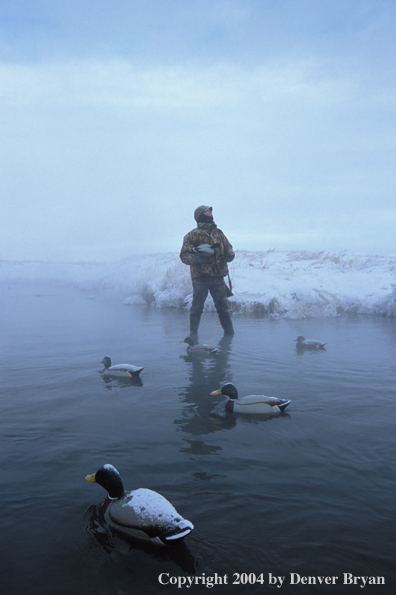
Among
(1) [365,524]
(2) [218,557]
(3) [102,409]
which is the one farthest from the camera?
(3) [102,409]

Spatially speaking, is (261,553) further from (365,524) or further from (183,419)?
(183,419)

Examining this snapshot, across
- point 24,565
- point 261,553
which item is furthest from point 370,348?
point 24,565

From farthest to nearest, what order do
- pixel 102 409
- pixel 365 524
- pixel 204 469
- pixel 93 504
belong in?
1. pixel 102 409
2. pixel 204 469
3. pixel 93 504
4. pixel 365 524

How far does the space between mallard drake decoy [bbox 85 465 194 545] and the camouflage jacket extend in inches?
261

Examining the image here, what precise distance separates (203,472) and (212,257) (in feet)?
21.0

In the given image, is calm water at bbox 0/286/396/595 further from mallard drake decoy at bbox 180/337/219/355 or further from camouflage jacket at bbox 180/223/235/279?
camouflage jacket at bbox 180/223/235/279

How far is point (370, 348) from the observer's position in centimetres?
828

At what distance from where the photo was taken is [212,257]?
29.5ft

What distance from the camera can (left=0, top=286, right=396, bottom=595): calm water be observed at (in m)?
2.09

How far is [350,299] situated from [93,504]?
593 inches

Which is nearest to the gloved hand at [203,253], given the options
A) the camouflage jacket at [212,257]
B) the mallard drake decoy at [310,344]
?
the camouflage jacket at [212,257]

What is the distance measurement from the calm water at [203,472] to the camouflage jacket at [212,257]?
2968mm

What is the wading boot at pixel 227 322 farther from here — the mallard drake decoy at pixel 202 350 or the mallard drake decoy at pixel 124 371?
the mallard drake decoy at pixel 124 371

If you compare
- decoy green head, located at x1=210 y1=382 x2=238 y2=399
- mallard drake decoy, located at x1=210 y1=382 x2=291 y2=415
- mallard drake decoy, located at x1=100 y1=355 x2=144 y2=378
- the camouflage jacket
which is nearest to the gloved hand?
the camouflage jacket
